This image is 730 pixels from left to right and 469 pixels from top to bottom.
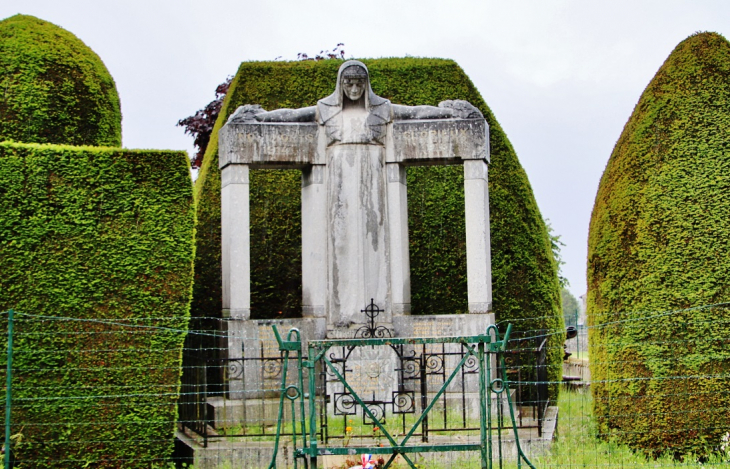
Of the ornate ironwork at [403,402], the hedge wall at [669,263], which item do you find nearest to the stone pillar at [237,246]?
the ornate ironwork at [403,402]

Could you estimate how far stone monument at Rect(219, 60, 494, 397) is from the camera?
39.9ft

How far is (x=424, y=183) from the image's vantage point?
16.0 m

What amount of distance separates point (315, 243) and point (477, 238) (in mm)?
2101

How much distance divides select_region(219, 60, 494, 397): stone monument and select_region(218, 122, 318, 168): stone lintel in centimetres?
1

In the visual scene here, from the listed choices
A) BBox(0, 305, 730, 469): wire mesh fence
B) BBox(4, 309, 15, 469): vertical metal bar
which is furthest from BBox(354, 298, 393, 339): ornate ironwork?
BBox(4, 309, 15, 469): vertical metal bar

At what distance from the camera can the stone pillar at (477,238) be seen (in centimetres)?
1241

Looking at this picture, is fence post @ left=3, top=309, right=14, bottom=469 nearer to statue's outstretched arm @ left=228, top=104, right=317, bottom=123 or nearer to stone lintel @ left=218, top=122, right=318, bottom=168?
stone lintel @ left=218, top=122, right=318, bottom=168

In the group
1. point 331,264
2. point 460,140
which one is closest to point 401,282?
point 331,264

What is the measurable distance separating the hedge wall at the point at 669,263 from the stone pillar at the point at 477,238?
1.70 meters

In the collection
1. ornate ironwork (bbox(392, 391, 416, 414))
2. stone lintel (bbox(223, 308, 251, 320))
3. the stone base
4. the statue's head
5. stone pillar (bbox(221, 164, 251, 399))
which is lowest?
the stone base

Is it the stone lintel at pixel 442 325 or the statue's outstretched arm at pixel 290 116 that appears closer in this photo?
the stone lintel at pixel 442 325

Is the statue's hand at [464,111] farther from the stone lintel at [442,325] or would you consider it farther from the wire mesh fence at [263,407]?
the wire mesh fence at [263,407]

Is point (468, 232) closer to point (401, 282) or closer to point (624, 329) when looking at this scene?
point (401, 282)

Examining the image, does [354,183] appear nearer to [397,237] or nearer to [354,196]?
[354,196]
